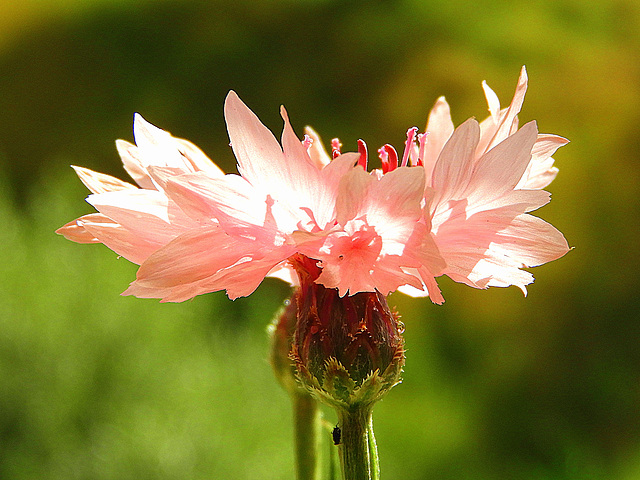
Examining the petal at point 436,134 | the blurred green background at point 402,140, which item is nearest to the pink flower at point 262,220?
the petal at point 436,134

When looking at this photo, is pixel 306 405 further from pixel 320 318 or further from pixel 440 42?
pixel 440 42

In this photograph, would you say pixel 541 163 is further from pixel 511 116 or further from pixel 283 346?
pixel 283 346

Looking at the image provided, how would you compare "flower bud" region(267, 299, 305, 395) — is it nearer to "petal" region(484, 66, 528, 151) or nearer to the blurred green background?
"petal" region(484, 66, 528, 151)

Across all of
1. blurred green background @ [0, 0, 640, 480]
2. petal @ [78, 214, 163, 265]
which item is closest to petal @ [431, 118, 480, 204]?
petal @ [78, 214, 163, 265]

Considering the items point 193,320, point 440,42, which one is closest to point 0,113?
point 193,320

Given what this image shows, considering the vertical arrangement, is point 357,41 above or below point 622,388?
above
